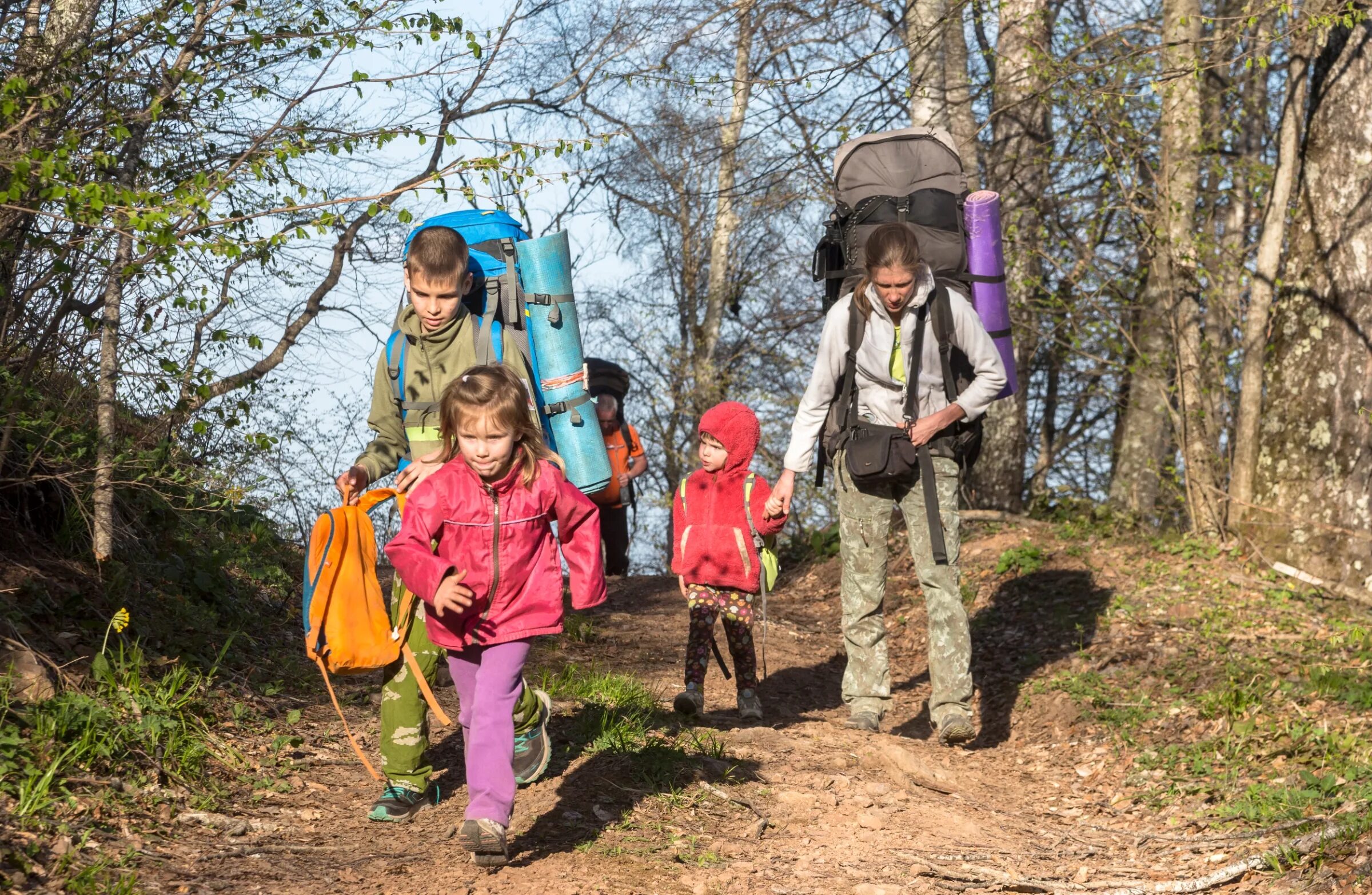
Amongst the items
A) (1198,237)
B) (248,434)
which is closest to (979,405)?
(248,434)

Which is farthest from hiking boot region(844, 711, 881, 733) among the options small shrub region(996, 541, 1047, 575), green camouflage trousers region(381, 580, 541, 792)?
small shrub region(996, 541, 1047, 575)

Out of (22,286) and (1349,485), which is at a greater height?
(22,286)

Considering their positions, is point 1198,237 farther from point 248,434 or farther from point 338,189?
point 248,434

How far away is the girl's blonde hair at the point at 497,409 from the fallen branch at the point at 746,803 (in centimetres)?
162

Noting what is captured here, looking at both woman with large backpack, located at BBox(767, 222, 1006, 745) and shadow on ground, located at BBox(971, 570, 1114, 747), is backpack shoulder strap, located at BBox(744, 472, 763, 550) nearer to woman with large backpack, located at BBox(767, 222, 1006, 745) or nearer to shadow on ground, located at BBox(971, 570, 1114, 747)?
woman with large backpack, located at BBox(767, 222, 1006, 745)

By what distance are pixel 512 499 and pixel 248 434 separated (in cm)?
224

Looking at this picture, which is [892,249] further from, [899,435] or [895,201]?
[899,435]

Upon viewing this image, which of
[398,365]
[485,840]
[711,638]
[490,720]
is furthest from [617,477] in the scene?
[485,840]

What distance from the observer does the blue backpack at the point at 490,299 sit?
4.86 meters

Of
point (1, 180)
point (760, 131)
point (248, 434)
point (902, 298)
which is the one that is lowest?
point (248, 434)

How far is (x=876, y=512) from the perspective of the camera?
19.4ft

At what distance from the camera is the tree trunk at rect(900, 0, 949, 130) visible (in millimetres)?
10266

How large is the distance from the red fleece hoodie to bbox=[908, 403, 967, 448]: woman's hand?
931mm

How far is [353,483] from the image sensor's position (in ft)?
14.8
